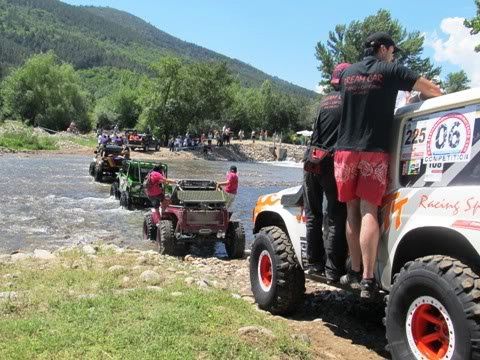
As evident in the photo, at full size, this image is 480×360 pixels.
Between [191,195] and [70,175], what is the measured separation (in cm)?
2128

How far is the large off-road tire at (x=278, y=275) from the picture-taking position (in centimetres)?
603

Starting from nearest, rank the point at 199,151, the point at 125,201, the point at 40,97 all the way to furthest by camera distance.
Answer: the point at 125,201 → the point at 199,151 → the point at 40,97

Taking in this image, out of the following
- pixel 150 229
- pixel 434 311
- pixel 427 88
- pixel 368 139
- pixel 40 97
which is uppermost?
pixel 40 97

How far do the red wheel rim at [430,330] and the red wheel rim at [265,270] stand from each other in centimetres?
244

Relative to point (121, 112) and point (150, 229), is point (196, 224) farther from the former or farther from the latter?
point (121, 112)

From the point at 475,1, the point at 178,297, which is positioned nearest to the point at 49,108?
the point at 475,1

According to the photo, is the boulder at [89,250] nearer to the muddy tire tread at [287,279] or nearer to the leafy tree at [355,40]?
→ the muddy tire tread at [287,279]

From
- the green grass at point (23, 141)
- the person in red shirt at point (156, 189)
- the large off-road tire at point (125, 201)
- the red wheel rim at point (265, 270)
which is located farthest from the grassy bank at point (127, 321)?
the green grass at point (23, 141)

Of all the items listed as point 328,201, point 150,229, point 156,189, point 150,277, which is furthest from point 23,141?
point 328,201

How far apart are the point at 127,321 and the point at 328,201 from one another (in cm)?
211

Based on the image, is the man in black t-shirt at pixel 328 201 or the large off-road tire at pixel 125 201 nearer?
the man in black t-shirt at pixel 328 201

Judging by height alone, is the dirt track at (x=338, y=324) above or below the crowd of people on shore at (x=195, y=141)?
below

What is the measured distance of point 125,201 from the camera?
67.3 feet

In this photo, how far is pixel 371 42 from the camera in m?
4.86
